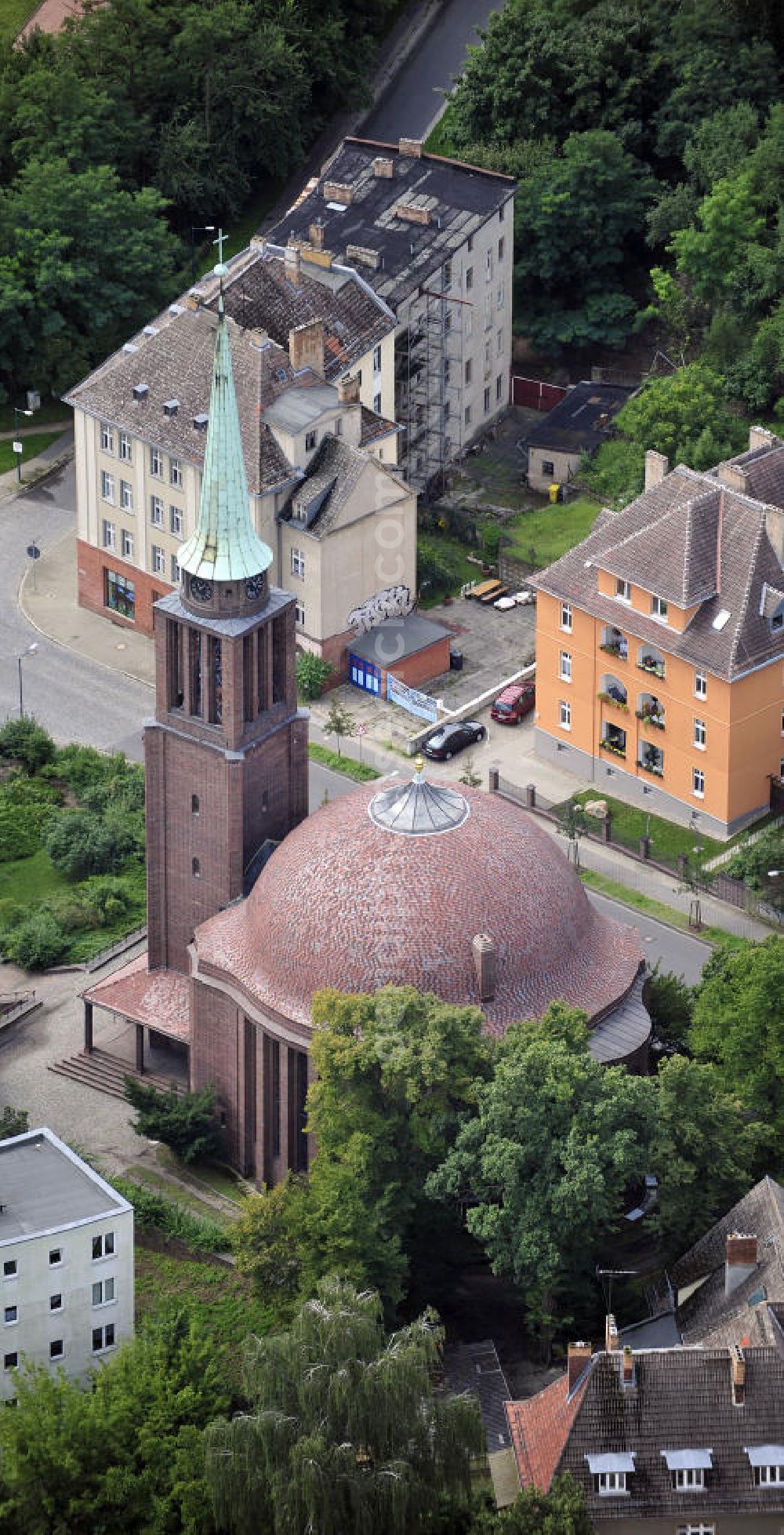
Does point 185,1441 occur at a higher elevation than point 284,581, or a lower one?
lower

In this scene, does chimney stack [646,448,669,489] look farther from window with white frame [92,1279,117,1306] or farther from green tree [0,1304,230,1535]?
green tree [0,1304,230,1535]

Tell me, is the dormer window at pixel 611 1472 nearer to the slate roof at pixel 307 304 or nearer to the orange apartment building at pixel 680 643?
the orange apartment building at pixel 680 643

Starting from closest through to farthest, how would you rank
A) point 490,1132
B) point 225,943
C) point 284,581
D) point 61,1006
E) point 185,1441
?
1. point 185,1441
2. point 490,1132
3. point 225,943
4. point 61,1006
5. point 284,581

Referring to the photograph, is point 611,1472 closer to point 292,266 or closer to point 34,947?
point 34,947

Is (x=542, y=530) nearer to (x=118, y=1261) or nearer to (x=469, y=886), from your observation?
(x=469, y=886)

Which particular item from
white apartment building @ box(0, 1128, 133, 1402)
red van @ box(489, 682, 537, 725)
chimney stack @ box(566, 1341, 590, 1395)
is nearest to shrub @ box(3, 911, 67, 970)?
white apartment building @ box(0, 1128, 133, 1402)

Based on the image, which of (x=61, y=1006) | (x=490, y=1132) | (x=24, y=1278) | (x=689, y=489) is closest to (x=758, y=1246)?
(x=490, y=1132)

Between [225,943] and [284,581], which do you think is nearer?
[225,943]
